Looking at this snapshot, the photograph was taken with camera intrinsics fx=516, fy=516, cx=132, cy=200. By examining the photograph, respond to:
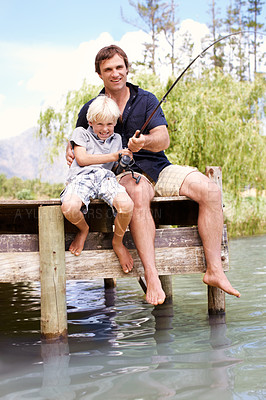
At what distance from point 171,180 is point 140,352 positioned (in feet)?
3.69

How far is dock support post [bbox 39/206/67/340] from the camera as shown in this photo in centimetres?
309

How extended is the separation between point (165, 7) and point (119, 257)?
23022 millimetres

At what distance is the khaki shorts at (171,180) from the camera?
338cm

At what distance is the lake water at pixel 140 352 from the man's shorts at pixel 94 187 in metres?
0.87

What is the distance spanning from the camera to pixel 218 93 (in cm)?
1167

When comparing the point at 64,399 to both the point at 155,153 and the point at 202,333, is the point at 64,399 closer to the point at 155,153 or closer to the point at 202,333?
the point at 202,333

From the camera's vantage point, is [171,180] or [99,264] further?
[171,180]

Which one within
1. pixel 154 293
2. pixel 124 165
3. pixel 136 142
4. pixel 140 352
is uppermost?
pixel 136 142

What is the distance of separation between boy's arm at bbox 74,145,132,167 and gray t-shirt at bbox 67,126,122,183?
3 cm

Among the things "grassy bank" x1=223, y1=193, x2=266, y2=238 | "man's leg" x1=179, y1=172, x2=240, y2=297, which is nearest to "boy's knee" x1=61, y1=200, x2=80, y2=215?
"man's leg" x1=179, y1=172, x2=240, y2=297

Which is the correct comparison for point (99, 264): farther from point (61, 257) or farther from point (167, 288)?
point (167, 288)

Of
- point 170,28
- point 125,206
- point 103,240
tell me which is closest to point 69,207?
point 125,206

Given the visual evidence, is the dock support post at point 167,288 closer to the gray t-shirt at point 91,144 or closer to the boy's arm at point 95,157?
the gray t-shirt at point 91,144

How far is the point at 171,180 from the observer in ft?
11.3
